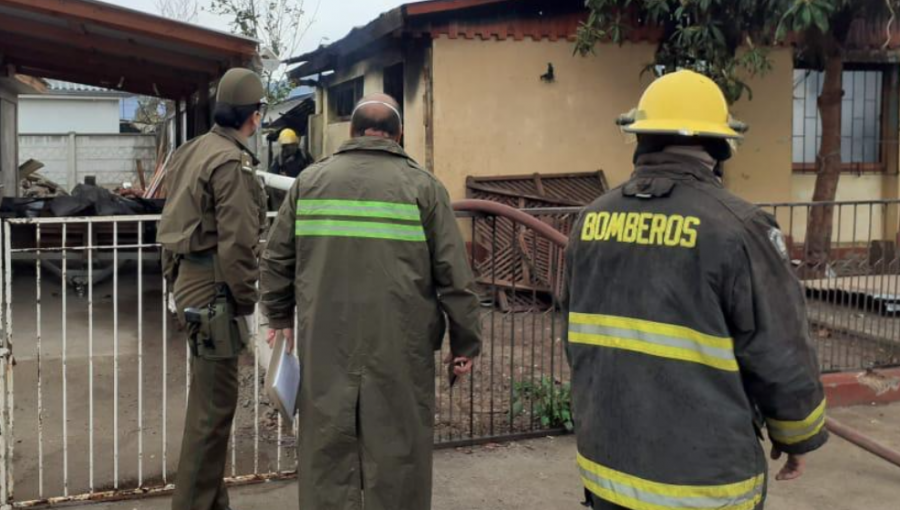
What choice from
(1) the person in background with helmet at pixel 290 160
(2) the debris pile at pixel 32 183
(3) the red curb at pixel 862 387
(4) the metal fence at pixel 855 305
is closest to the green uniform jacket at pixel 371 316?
(3) the red curb at pixel 862 387

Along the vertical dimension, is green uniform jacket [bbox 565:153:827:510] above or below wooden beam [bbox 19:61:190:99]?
below

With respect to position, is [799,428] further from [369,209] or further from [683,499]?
[369,209]

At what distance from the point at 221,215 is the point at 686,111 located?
6.56 ft

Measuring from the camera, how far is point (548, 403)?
5215 mm

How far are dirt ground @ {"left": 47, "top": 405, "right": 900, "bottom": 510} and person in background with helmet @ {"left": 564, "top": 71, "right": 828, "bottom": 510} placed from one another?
6.43 feet

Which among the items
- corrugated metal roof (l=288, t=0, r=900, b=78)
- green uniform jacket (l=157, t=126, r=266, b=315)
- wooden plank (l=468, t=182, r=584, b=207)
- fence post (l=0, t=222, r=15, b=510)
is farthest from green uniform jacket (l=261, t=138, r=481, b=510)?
corrugated metal roof (l=288, t=0, r=900, b=78)

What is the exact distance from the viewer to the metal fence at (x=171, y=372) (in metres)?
4.17

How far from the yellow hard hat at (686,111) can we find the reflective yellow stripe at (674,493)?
3.11ft

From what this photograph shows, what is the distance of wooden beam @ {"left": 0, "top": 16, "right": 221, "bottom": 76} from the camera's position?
843 centimetres

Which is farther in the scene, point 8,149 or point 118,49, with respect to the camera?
point 8,149

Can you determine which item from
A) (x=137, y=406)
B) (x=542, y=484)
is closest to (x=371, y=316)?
(x=542, y=484)

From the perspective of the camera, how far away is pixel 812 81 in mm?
11680

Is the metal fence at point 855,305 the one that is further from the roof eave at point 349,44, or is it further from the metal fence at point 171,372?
the roof eave at point 349,44

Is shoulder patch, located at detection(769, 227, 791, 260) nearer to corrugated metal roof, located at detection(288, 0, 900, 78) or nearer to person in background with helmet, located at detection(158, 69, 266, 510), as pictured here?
person in background with helmet, located at detection(158, 69, 266, 510)
